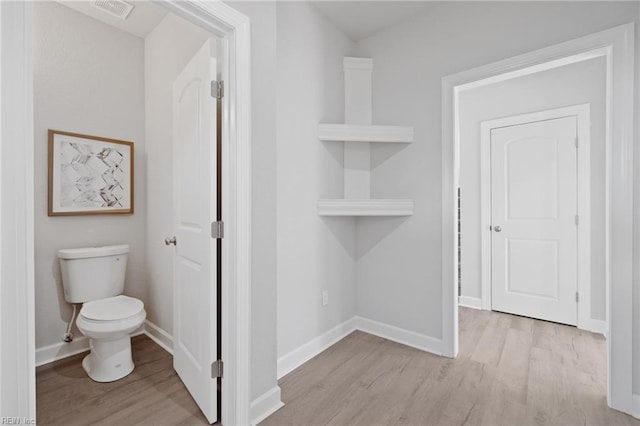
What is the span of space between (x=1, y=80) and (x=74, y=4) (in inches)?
87.2

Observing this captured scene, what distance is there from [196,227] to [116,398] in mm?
1138

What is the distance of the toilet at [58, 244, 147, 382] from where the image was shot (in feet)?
6.37

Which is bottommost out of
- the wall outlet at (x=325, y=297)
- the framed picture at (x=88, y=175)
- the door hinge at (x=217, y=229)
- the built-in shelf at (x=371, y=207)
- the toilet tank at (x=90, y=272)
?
the wall outlet at (x=325, y=297)

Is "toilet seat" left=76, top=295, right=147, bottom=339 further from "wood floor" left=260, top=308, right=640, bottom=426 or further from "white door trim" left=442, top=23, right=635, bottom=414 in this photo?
→ "white door trim" left=442, top=23, right=635, bottom=414

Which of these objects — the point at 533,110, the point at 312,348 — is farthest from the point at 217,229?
the point at 533,110

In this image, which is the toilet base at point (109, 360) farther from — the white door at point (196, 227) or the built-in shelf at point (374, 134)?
the built-in shelf at point (374, 134)

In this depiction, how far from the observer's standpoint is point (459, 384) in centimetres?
194

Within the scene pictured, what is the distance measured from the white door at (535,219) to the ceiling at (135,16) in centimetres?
345

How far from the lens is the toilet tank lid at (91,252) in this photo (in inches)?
86.8

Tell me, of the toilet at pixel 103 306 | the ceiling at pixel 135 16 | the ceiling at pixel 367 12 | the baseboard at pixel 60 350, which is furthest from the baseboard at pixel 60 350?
the ceiling at pixel 367 12

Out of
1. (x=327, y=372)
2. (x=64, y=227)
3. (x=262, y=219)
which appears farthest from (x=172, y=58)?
(x=327, y=372)

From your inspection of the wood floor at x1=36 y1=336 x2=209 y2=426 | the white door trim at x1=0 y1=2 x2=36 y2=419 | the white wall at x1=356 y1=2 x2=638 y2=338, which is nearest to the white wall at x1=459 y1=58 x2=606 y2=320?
the white wall at x1=356 y1=2 x2=638 y2=338

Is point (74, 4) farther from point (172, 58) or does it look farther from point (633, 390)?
point (633, 390)

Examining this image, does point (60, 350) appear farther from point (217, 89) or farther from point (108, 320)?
point (217, 89)
